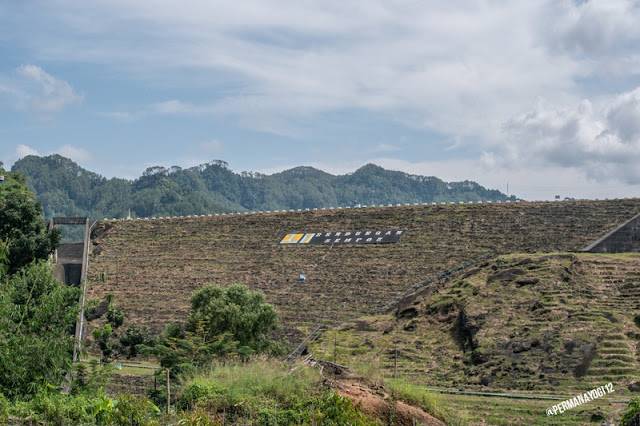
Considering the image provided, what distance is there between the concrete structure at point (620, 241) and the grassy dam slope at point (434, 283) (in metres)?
1.05

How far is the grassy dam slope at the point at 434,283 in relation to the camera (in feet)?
97.0

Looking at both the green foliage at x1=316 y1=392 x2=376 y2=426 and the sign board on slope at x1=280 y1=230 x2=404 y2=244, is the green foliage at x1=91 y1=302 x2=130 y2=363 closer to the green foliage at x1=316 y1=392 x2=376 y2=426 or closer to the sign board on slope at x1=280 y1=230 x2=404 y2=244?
the sign board on slope at x1=280 y1=230 x2=404 y2=244

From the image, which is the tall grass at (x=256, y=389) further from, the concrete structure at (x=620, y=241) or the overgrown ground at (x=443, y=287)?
the concrete structure at (x=620, y=241)

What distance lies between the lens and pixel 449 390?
89.9ft

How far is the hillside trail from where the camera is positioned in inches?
602

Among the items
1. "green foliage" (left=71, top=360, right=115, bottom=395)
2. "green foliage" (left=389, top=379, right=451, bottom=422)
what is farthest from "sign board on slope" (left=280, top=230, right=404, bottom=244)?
"green foliage" (left=71, top=360, right=115, bottom=395)

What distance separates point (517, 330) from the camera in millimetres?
31297

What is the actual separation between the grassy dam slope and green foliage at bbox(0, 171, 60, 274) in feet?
11.6

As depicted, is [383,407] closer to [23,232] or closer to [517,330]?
[517,330]

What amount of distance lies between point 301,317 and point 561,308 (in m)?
14.2

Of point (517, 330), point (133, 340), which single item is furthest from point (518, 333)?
point (133, 340)

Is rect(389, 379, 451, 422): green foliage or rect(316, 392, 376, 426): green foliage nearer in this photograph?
rect(316, 392, 376, 426): green foliage

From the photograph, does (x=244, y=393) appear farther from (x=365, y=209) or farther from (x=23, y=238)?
(x=365, y=209)

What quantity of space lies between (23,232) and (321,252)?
1870cm
